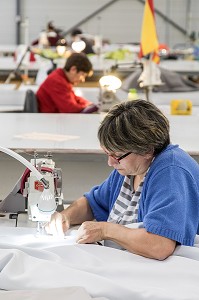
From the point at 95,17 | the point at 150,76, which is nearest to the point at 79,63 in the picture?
the point at 150,76

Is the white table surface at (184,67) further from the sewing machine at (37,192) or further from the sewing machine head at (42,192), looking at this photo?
the sewing machine head at (42,192)

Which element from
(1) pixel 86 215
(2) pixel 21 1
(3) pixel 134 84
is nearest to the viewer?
(1) pixel 86 215

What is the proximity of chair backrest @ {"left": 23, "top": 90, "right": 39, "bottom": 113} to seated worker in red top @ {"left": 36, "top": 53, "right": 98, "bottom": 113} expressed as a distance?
12 centimetres

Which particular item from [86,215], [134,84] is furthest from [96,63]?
[86,215]

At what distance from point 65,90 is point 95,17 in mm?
11401

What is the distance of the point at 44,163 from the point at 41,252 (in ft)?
1.53

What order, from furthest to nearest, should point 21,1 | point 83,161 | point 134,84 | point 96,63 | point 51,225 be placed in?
point 21,1
point 96,63
point 134,84
point 83,161
point 51,225

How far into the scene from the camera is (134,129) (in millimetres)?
2229

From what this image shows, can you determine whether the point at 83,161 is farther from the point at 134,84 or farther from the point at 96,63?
the point at 96,63

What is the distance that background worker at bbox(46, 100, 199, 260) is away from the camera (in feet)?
7.12

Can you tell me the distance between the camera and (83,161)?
3.60 meters

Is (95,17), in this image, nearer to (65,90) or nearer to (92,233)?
(65,90)

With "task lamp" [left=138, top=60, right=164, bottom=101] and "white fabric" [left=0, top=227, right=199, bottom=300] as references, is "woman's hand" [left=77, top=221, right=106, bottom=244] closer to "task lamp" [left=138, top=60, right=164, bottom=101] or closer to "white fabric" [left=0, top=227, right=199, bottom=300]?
"white fabric" [left=0, top=227, right=199, bottom=300]

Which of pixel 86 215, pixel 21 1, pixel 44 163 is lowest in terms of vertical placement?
pixel 86 215
